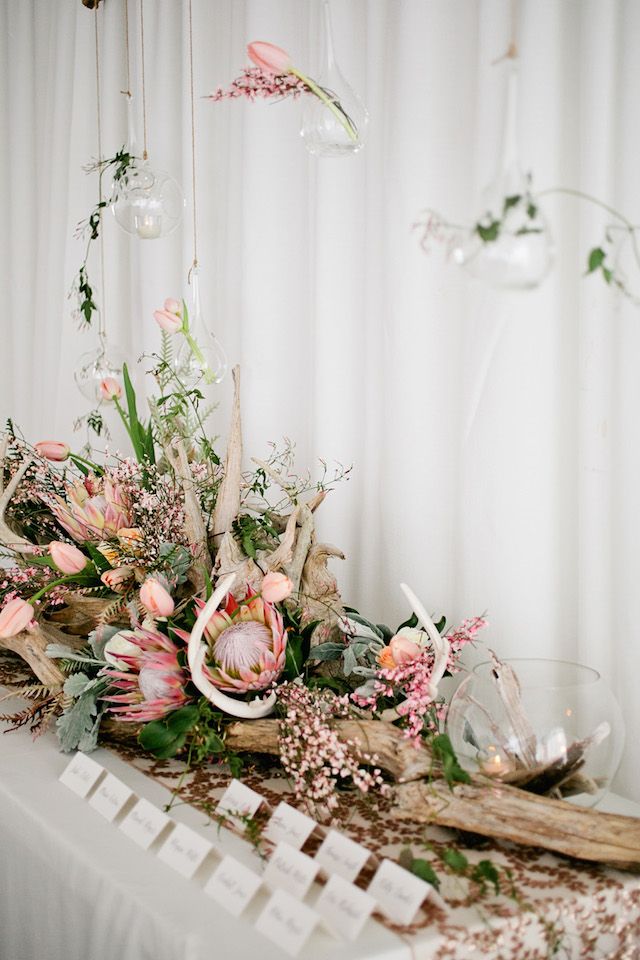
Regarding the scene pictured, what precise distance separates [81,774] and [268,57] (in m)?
0.94

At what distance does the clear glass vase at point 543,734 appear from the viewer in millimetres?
1001

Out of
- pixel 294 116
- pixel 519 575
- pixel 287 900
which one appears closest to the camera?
pixel 287 900

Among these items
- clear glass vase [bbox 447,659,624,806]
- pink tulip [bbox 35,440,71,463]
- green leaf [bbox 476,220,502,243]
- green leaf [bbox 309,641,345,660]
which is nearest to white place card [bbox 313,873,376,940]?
clear glass vase [bbox 447,659,624,806]

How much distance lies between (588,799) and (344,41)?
1295mm

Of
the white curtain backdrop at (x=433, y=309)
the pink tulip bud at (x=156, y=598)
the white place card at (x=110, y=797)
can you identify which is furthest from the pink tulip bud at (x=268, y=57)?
the white place card at (x=110, y=797)

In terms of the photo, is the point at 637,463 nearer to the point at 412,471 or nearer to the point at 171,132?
the point at 412,471

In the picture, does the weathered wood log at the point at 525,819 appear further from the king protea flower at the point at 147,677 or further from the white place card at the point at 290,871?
the king protea flower at the point at 147,677

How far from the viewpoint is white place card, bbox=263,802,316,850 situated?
0.96m

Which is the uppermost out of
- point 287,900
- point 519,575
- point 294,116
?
point 294,116

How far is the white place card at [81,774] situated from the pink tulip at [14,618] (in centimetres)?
22

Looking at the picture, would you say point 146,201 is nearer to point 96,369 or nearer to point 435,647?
point 96,369

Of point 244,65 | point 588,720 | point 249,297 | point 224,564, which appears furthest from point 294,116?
point 588,720

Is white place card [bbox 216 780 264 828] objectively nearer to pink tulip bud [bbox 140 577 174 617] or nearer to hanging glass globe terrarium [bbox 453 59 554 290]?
pink tulip bud [bbox 140 577 174 617]

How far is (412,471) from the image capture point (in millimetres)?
1545
